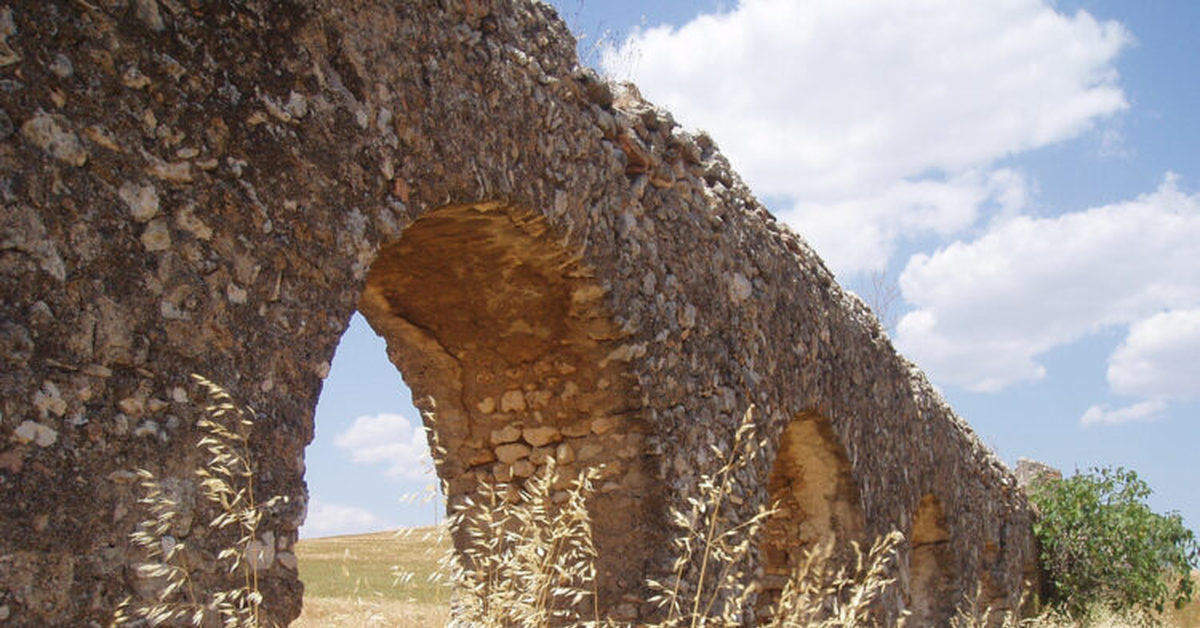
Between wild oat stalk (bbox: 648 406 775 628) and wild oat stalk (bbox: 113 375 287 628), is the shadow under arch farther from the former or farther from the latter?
wild oat stalk (bbox: 113 375 287 628)

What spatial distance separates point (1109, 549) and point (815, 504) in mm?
8087

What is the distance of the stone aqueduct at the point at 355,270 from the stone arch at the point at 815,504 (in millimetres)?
75

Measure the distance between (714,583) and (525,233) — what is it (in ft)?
7.18

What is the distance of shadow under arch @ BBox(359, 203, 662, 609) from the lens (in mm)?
4879

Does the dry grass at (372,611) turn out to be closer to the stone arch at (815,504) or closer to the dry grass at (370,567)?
the dry grass at (370,567)

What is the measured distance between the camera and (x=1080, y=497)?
45.8ft

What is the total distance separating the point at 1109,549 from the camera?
13594 millimetres

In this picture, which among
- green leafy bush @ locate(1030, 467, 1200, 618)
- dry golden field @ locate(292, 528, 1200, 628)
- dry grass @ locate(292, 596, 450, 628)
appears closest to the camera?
dry golden field @ locate(292, 528, 1200, 628)

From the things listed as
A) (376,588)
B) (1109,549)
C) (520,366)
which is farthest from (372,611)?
(1109,549)

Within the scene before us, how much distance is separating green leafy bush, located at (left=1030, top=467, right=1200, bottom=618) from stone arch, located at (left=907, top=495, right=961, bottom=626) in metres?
4.10

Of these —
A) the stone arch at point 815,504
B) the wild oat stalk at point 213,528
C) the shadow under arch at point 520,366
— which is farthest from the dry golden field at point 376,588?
the stone arch at point 815,504

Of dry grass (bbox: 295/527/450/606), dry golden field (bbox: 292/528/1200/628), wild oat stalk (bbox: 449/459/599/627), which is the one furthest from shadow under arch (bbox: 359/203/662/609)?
dry grass (bbox: 295/527/450/606)

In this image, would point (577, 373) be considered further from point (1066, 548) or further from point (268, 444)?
point (1066, 548)

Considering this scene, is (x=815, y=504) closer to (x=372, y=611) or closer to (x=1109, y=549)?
(x=372, y=611)
